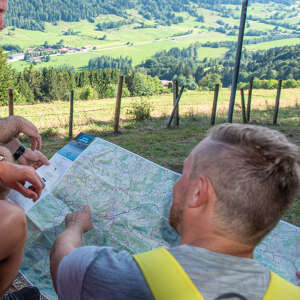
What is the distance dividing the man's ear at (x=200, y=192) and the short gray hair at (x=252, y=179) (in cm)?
2

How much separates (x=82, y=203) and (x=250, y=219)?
158cm

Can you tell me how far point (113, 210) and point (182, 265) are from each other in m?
1.40

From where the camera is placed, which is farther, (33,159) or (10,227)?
(33,159)

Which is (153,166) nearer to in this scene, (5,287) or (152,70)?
(5,287)

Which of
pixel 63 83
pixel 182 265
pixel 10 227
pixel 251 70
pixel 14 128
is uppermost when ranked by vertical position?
pixel 182 265

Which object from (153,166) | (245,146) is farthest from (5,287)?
(245,146)

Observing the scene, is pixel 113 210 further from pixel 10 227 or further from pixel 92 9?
pixel 92 9

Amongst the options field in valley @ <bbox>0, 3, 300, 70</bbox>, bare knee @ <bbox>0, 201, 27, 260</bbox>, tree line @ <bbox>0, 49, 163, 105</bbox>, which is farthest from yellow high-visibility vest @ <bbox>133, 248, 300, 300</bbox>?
field in valley @ <bbox>0, 3, 300, 70</bbox>

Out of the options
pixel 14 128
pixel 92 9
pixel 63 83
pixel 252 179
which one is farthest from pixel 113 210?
pixel 92 9

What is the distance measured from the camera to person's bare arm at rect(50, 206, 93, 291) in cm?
143

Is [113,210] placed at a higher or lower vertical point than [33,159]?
lower

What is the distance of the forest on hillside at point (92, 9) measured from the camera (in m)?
126

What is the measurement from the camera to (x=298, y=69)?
37656mm

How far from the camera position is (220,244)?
3.34 feet
